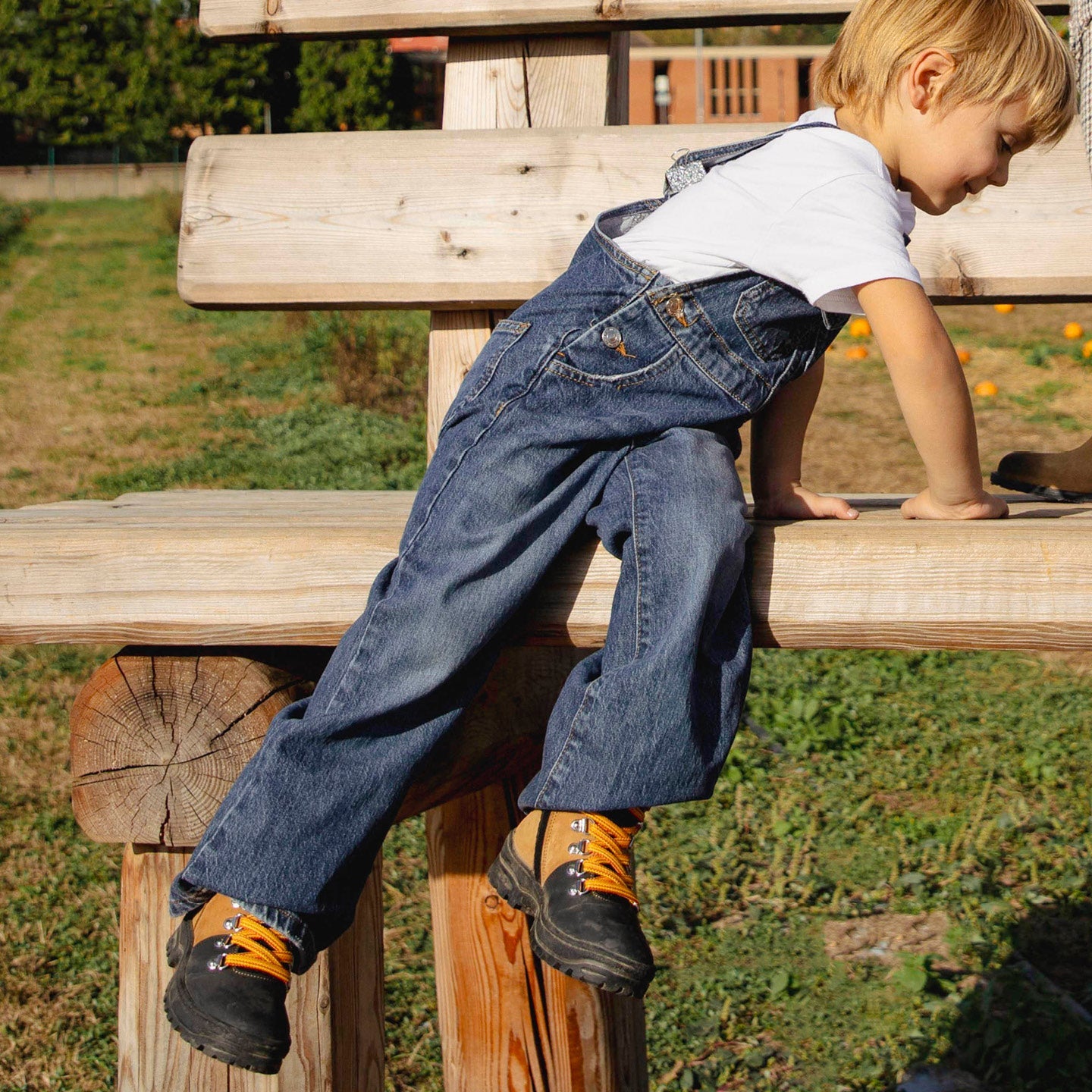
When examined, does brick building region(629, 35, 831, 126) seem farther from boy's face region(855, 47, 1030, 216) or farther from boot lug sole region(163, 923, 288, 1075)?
boot lug sole region(163, 923, 288, 1075)

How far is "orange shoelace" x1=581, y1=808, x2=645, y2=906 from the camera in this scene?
1.58m

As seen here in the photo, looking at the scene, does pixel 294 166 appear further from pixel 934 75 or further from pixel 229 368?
pixel 229 368

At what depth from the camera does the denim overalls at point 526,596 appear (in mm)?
1575

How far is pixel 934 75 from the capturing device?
1755mm

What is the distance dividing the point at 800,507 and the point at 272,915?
894mm

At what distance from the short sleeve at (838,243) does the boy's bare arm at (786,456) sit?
0.24m

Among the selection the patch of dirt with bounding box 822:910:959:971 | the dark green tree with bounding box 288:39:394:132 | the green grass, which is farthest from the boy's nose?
the dark green tree with bounding box 288:39:394:132

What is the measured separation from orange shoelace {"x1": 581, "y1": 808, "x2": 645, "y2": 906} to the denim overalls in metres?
0.04

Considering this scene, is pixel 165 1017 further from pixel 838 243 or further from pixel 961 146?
pixel 961 146

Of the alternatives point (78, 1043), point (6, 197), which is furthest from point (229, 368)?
point (6, 197)

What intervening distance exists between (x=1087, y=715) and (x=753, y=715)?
3.36ft

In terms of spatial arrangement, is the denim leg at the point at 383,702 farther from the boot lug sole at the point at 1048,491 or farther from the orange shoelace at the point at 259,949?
the boot lug sole at the point at 1048,491

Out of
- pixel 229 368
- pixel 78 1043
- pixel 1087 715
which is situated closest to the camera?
pixel 78 1043

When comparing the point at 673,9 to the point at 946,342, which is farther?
the point at 673,9
